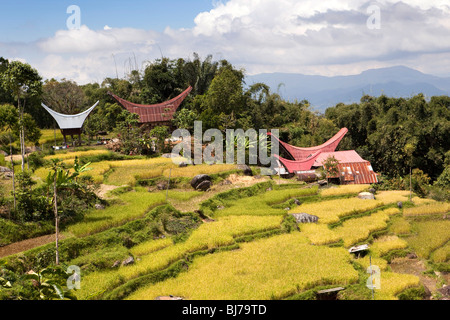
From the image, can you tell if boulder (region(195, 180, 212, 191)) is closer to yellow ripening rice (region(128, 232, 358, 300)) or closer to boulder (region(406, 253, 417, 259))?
yellow ripening rice (region(128, 232, 358, 300))

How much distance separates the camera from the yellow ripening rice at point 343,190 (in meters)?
20.3

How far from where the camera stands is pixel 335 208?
1800 cm

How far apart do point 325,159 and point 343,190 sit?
4237 mm

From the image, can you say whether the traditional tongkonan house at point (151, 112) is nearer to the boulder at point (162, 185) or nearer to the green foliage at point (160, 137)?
the green foliage at point (160, 137)

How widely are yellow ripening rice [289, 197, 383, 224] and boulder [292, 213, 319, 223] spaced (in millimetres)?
272

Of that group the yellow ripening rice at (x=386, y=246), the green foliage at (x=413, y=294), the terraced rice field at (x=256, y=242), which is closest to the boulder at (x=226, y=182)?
the terraced rice field at (x=256, y=242)

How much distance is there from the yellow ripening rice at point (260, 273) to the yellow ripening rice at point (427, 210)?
641 cm

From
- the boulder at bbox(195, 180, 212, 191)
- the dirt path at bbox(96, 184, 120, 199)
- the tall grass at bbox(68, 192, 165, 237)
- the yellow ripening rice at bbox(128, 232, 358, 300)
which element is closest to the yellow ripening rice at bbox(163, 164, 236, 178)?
the boulder at bbox(195, 180, 212, 191)

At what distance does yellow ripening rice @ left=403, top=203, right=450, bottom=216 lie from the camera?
1761 centimetres

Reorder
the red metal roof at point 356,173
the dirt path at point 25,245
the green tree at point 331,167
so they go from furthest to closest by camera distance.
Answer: the red metal roof at point 356,173 < the green tree at point 331,167 < the dirt path at point 25,245

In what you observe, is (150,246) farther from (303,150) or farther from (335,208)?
(303,150)

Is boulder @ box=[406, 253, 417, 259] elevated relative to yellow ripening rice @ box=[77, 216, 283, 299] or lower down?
lower down

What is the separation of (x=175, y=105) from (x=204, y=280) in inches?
893
